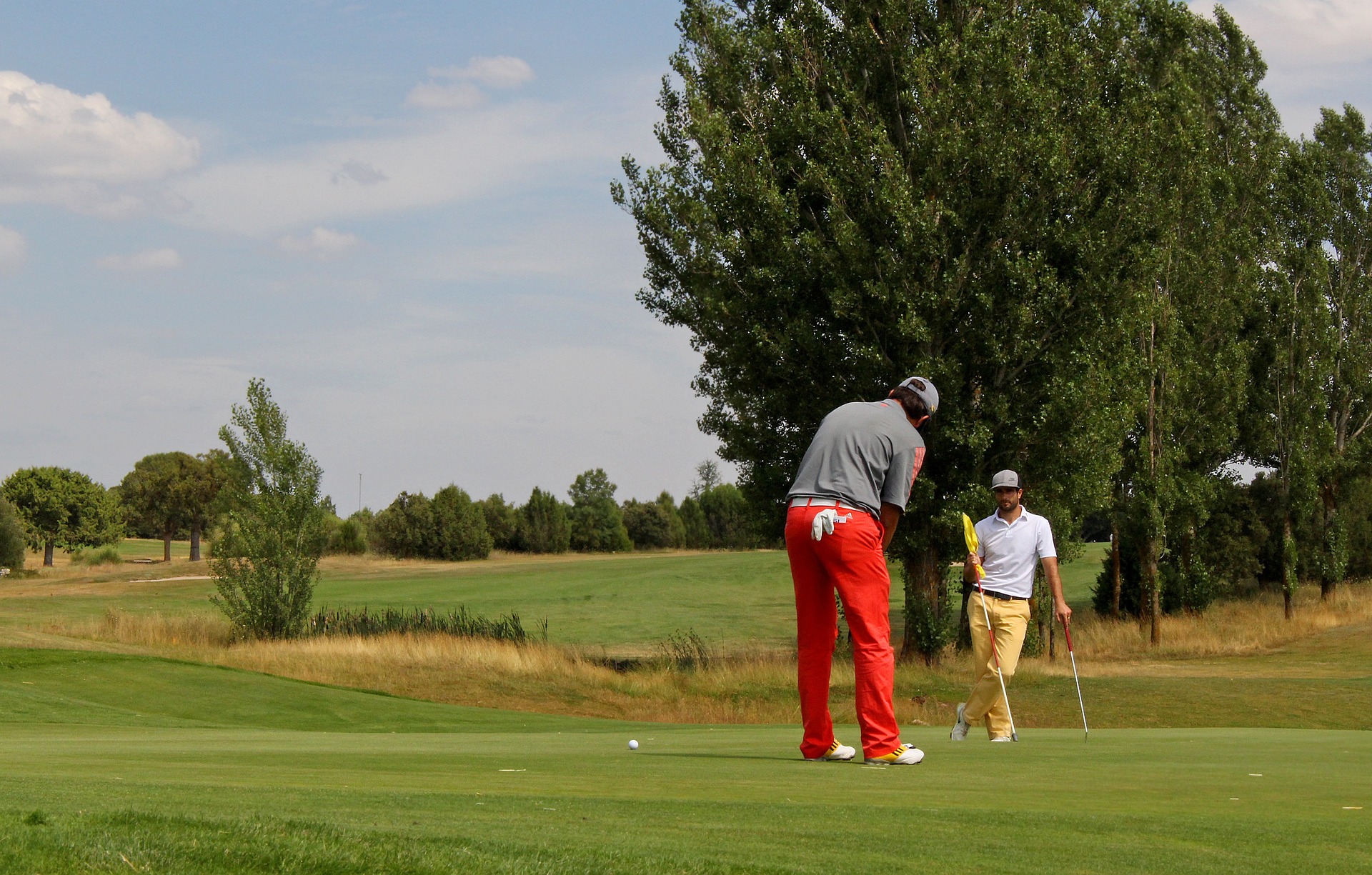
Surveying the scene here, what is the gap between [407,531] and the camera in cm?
8831

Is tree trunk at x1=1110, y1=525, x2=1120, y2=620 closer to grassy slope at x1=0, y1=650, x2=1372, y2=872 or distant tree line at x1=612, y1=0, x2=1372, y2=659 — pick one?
distant tree line at x1=612, y1=0, x2=1372, y2=659

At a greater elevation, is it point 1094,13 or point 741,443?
point 1094,13

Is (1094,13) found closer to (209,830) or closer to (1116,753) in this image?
(1116,753)

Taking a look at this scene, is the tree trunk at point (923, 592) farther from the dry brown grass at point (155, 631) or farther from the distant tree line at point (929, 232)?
the dry brown grass at point (155, 631)

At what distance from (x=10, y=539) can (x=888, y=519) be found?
75425mm

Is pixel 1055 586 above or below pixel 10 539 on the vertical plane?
below

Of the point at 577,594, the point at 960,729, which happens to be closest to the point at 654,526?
the point at 577,594

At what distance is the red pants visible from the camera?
735 cm

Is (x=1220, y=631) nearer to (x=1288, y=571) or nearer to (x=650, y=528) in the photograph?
(x=1288, y=571)

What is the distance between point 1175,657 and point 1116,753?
1067 inches

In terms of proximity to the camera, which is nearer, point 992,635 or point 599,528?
point 992,635

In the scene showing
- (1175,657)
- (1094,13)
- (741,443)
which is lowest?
(1175,657)

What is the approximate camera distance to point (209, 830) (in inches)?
165

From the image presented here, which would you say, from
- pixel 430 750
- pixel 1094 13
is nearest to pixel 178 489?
pixel 1094 13
